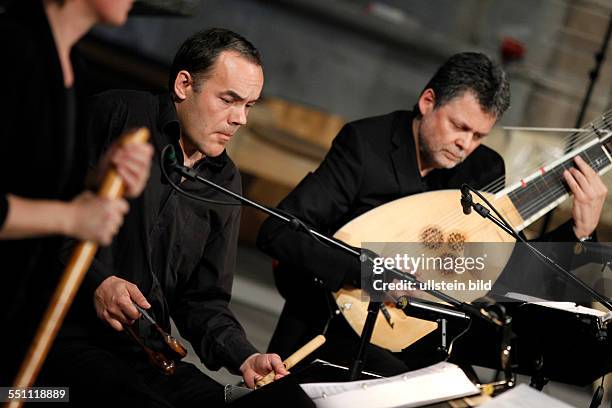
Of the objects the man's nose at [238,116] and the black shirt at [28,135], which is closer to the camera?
the black shirt at [28,135]

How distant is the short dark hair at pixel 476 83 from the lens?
3.26 metres

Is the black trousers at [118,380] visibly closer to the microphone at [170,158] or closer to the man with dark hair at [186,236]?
the man with dark hair at [186,236]

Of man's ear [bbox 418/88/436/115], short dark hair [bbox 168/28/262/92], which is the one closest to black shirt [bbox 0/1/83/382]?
short dark hair [bbox 168/28/262/92]

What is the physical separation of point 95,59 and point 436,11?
2.60 m

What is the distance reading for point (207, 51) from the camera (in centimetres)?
269

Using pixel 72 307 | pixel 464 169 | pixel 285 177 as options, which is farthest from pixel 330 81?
pixel 72 307

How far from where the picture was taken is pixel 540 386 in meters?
2.83

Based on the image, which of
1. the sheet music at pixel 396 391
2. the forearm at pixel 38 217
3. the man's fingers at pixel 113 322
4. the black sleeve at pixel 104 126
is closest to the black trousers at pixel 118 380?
the man's fingers at pixel 113 322

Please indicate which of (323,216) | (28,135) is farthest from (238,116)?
(28,135)

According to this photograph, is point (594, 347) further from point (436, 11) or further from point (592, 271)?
point (436, 11)

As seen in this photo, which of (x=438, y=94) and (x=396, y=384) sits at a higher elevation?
(x=438, y=94)

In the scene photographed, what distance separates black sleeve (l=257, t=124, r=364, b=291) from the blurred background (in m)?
3.54

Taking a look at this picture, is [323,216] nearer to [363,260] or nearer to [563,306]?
[363,260]

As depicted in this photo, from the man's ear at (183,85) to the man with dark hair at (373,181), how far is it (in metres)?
0.60
